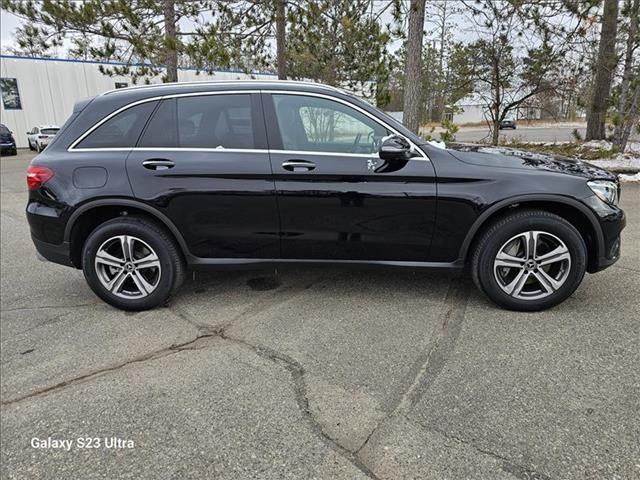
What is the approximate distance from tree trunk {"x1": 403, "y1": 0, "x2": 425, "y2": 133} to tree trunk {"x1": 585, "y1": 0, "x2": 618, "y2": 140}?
4.14 m

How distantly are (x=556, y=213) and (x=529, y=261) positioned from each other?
433 millimetres

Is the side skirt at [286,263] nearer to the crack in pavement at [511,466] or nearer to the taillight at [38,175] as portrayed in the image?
the taillight at [38,175]

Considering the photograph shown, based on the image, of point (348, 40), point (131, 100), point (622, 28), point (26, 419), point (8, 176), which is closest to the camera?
point (26, 419)

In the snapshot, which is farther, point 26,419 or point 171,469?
point 26,419

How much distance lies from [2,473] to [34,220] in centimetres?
225

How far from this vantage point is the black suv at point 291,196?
3.39 metres

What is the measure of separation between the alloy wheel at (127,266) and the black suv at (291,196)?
11mm

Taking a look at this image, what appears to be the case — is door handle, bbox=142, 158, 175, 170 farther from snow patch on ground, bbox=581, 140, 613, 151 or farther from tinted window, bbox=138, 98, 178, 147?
snow patch on ground, bbox=581, 140, 613, 151

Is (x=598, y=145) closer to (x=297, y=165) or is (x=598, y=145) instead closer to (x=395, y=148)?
(x=395, y=148)

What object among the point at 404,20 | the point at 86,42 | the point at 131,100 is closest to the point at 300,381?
the point at 131,100

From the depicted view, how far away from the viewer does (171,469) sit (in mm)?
2100

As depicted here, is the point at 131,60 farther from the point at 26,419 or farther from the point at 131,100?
the point at 26,419

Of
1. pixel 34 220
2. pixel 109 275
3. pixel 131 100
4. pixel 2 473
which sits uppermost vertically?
pixel 131 100

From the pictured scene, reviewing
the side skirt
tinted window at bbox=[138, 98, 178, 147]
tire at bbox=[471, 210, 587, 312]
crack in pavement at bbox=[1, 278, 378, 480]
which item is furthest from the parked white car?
tire at bbox=[471, 210, 587, 312]
